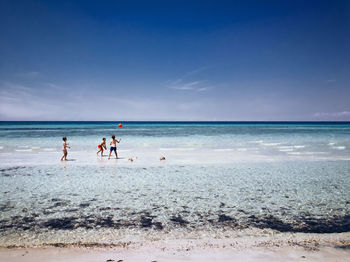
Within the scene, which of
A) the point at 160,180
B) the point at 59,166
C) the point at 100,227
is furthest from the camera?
the point at 59,166

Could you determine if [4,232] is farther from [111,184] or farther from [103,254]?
[111,184]

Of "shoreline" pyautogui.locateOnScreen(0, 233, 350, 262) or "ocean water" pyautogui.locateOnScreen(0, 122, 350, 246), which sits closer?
"shoreline" pyautogui.locateOnScreen(0, 233, 350, 262)

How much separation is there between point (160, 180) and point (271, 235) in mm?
5693

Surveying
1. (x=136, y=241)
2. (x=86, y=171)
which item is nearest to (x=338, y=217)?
(x=136, y=241)

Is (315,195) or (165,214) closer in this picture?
(165,214)

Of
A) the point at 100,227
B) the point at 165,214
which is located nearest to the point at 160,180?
the point at 165,214

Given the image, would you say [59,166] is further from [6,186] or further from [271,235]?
[271,235]

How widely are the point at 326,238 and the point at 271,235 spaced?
114 cm

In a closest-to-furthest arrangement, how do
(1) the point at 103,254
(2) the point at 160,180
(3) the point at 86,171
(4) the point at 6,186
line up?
(1) the point at 103,254 → (4) the point at 6,186 → (2) the point at 160,180 → (3) the point at 86,171

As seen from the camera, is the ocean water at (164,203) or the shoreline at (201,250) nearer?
the shoreline at (201,250)

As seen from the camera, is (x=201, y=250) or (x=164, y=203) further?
(x=164, y=203)

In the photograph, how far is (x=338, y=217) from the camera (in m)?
5.99

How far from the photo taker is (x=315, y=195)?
25.8 ft

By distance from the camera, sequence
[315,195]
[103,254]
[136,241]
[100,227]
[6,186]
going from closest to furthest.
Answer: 1. [103,254]
2. [136,241]
3. [100,227]
4. [315,195]
5. [6,186]
